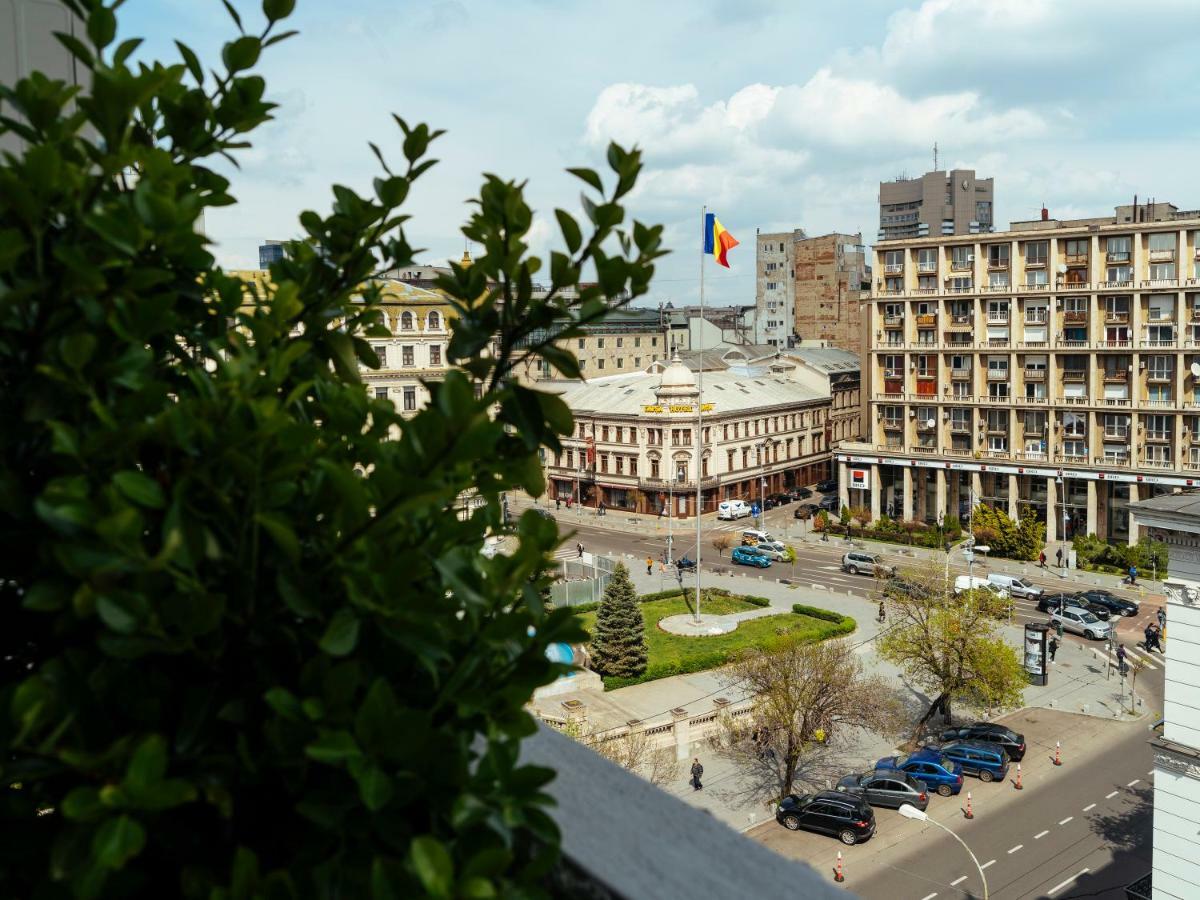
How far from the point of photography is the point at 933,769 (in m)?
29.7

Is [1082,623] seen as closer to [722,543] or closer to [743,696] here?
[743,696]

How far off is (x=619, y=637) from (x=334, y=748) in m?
35.4

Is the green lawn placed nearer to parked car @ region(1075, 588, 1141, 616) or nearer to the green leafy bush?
parked car @ region(1075, 588, 1141, 616)

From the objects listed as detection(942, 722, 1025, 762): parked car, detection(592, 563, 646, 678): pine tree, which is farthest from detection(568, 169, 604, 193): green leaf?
detection(592, 563, 646, 678): pine tree

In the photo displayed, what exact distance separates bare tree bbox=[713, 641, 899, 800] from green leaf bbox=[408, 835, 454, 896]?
93.8ft

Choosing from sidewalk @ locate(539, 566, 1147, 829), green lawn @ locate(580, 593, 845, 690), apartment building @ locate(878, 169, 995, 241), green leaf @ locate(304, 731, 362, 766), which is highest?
apartment building @ locate(878, 169, 995, 241)

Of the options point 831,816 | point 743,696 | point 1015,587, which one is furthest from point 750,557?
point 831,816

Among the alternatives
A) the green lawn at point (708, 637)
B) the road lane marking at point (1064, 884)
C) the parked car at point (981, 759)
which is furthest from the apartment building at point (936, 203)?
the road lane marking at point (1064, 884)

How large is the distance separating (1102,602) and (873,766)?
2191 centimetres

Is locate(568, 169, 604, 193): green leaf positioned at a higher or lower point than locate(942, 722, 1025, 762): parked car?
higher

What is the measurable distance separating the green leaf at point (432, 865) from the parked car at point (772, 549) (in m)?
56.7

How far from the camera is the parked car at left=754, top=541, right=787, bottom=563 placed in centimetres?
5819

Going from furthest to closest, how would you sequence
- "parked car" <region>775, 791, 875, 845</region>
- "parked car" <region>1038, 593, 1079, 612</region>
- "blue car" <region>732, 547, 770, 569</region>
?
"blue car" <region>732, 547, 770, 569</region> < "parked car" <region>1038, 593, 1079, 612</region> < "parked car" <region>775, 791, 875, 845</region>

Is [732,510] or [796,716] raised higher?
[732,510]
